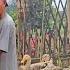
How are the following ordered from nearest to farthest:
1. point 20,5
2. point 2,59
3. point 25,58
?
point 2,59, point 25,58, point 20,5

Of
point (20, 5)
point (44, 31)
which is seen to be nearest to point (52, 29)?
point (44, 31)

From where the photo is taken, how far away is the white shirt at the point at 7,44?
1.67 m

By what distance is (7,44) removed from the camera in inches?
66.7

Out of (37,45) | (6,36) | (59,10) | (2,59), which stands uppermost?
(59,10)

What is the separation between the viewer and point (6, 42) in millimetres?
1688

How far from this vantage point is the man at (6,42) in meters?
1.67

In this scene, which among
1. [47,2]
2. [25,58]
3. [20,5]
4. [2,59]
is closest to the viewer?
[2,59]

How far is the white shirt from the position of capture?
1.67 m

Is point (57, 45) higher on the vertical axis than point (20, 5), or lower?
lower

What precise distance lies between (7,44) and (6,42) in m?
0.01

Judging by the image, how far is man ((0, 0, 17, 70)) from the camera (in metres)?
1.67

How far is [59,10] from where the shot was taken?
4438mm

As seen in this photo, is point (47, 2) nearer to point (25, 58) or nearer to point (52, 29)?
point (52, 29)

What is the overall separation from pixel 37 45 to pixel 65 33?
1.71ft
